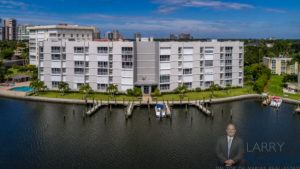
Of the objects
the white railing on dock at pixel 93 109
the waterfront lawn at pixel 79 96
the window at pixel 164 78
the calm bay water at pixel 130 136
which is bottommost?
the calm bay water at pixel 130 136

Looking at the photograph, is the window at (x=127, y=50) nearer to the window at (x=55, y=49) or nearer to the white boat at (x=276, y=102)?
the window at (x=55, y=49)

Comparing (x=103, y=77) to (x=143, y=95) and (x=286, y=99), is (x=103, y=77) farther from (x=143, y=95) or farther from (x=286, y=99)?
(x=286, y=99)

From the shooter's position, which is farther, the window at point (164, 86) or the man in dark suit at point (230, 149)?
the window at point (164, 86)

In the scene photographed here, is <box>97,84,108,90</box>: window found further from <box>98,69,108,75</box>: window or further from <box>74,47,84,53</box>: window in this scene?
<box>74,47,84,53</box>: window

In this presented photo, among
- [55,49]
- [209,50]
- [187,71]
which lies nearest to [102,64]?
[55,49]

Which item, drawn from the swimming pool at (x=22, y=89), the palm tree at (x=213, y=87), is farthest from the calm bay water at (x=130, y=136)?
the swimming pool at (x=22, y=89)

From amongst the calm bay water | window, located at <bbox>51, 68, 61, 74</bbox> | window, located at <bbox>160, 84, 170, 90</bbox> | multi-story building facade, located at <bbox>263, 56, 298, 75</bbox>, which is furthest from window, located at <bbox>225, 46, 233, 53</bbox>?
window, located at <bbox>51, 68, 61, 74</bbox>
